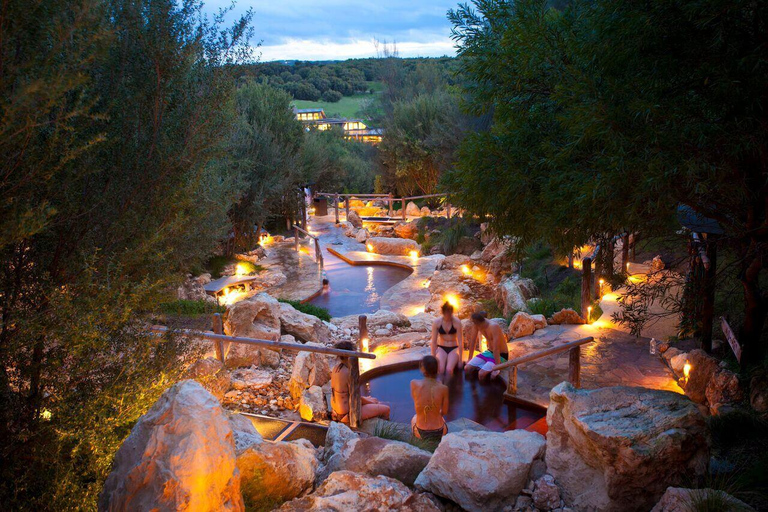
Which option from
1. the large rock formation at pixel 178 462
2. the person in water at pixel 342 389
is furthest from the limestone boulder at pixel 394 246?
the large rock formation at pixel 178 462

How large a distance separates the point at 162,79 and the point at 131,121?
1.41 ft

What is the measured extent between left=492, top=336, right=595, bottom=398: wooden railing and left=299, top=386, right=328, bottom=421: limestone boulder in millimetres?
2240

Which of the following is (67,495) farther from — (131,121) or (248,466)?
(131,121)

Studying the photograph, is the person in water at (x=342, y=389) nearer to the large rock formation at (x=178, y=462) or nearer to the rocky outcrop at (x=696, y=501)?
the large rock formation at (x=178, y=462)

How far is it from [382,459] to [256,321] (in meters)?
5.77

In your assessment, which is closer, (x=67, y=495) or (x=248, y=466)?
(x=67, y=495)

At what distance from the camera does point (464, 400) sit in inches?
267

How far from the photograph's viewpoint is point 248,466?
11.3ft

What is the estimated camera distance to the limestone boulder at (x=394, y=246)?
18766 mm

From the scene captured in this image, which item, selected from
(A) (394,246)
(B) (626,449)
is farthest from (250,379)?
(A) (394,246)

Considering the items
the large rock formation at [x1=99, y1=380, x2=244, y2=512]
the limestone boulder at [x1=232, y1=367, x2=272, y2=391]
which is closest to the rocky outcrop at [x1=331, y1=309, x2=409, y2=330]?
the limestone boulder at [x1=232, y1=367, x2=272, y2=391]

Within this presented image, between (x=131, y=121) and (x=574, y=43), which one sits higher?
(x=574, y=43)

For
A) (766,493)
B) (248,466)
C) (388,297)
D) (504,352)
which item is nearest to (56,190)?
(248,466)

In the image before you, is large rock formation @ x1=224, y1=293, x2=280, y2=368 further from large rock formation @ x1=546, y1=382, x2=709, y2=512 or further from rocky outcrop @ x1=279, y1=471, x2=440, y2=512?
large rock formation @ x1=546, y1=382, x2=709, y2=512
